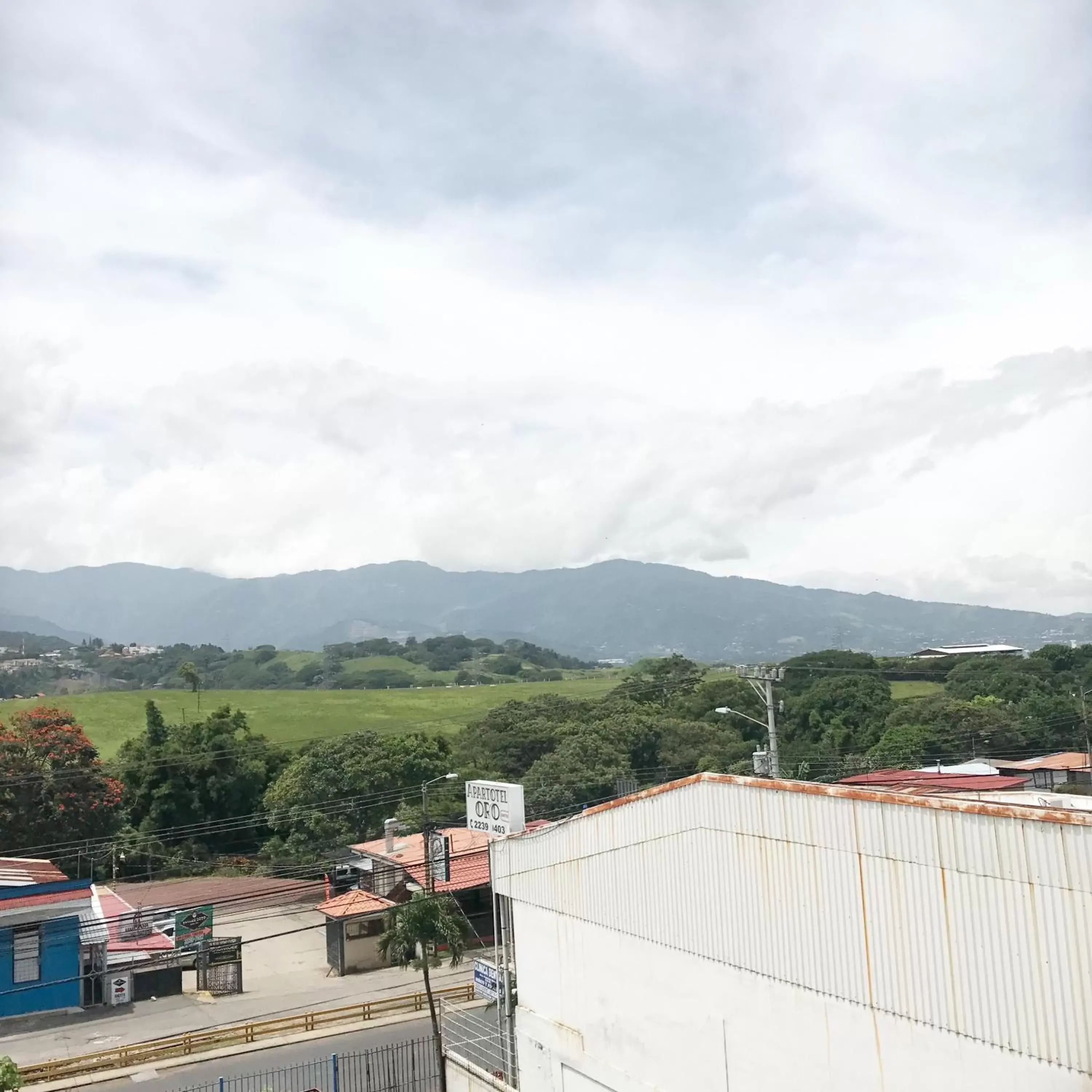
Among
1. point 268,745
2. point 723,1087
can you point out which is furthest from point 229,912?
point 723,1087

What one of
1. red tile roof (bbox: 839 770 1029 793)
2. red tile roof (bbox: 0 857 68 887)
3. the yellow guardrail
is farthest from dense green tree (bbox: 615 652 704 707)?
the yellow guardrail

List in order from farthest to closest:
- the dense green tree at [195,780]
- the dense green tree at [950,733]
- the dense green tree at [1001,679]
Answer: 1. the dense green tree at [1001,679]
2. the dense green tree at [950,733]
3. the dense green tree at [195,780]

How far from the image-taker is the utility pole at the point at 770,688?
36.4m

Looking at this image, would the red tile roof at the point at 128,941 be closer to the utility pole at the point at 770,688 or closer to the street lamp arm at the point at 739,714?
the street lamp arm at the point at 739,714

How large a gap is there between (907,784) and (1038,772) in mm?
22527

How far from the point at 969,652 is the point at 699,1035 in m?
163

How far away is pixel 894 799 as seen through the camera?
13172 millimetres

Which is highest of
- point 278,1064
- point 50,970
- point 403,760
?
point 403,760

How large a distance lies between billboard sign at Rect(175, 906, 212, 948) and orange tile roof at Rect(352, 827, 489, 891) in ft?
15.1

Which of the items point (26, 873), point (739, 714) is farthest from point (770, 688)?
point (26, 873)

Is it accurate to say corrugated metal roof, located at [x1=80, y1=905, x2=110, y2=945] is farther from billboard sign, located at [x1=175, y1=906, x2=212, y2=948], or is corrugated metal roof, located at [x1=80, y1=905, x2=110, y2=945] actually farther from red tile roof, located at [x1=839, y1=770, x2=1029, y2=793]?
red tile roof, located at [x1=839, y1=770, x2=1029, y2=793]

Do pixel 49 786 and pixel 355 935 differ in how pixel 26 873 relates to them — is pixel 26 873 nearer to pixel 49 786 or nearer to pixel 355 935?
pixel 355 935

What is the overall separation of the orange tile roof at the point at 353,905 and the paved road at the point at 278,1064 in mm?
8837

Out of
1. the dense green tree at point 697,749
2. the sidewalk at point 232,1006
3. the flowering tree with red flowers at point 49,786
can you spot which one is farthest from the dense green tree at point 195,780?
the dense green tree at point 697,749
